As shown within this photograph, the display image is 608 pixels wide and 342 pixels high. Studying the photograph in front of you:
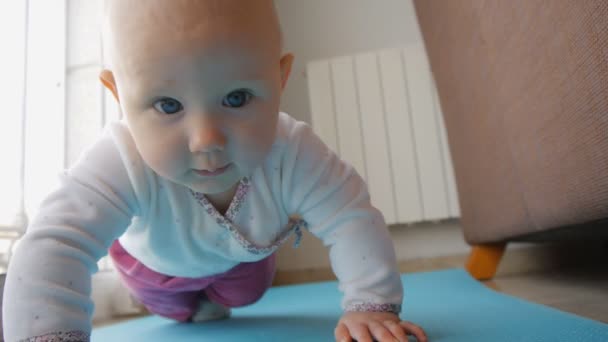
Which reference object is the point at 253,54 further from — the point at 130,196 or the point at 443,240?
the point at 443,240

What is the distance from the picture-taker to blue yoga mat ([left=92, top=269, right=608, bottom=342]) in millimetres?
519

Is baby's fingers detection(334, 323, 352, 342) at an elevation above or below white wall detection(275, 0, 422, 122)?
below

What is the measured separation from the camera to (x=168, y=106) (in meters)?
0.44

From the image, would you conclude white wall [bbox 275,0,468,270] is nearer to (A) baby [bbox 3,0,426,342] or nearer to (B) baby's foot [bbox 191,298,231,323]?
(B) baby's foot [bbox 191,298,231,323]

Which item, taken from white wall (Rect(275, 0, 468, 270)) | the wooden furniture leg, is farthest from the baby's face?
white wall (Rect(275, 0, 468, 270))

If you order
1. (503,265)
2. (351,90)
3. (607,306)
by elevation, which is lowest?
(503,265)

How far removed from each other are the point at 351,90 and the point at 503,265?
700 mm

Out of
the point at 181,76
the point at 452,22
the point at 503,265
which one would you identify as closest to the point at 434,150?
the point at 503,265

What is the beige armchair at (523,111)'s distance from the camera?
525 millimetres

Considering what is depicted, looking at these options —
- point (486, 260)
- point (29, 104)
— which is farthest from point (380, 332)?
point (29, 104)

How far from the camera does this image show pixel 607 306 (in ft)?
2.07

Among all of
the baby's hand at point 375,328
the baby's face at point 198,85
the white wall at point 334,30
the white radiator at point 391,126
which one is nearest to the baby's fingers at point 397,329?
the baby's hand at point 375,328

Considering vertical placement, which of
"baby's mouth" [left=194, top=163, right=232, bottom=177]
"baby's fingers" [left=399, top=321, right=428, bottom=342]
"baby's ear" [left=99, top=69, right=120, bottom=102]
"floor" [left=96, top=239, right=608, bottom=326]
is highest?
"baby's ear" [left=99, top=69, right=120, bottom=102]

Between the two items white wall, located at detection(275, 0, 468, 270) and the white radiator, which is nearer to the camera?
the white radiator
